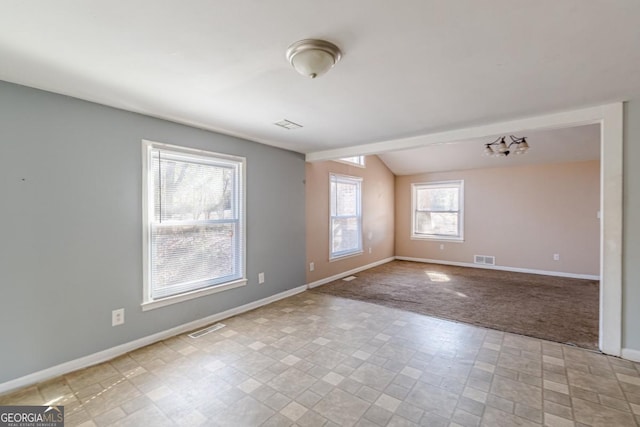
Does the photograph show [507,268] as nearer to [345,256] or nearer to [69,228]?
[345,256]

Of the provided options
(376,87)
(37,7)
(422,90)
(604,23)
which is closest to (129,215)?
(37,7)

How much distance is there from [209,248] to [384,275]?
361 cm

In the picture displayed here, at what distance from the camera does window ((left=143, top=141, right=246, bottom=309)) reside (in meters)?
2.80

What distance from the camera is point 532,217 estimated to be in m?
5.68

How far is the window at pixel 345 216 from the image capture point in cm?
535

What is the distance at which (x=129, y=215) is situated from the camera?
2635 millimetres

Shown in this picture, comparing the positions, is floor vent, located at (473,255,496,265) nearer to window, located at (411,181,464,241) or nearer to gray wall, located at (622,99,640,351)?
window, located at (411,181,464,241)

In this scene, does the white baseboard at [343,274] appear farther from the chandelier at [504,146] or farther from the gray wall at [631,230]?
the gray wall at [631,230]

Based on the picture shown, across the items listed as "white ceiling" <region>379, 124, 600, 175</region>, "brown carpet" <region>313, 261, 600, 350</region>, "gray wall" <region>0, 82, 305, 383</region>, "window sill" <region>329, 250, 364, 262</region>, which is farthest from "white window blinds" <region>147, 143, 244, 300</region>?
"white ceiling" <region>379, 124, 600, 175</region>

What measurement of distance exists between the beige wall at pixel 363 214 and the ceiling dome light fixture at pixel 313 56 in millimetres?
2931

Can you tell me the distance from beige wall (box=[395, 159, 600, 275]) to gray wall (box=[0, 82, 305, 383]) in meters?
5.87

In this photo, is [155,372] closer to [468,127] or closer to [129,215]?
[129,215]

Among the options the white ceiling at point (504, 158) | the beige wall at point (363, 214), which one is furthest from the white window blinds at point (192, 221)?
the white ceiling at point (504, 158)

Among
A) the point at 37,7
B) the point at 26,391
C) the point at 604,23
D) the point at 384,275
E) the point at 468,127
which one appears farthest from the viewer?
the point at 384,275
